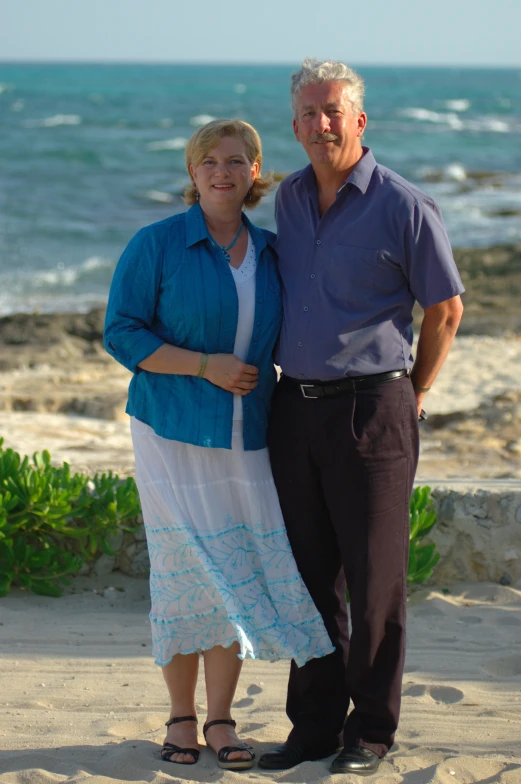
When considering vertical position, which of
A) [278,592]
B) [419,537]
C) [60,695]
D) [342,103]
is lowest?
[60,695]

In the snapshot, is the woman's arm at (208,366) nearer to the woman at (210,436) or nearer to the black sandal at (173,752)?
the woman at (210,436)

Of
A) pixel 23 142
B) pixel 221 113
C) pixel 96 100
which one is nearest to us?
pixel 23 142

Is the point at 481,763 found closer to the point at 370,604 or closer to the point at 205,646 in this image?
the point at 370,604

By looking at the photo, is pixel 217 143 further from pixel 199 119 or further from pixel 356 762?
pixel 199 119

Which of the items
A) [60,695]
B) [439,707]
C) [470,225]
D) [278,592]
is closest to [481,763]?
[439,707]

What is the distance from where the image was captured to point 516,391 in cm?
790

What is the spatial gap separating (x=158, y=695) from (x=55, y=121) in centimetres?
4348

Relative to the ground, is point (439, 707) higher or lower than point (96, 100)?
lower

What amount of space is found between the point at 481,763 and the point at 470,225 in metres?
17.7

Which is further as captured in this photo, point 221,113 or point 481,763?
point 221,113

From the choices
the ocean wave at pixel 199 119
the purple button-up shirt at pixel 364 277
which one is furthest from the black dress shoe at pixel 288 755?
the ocean wave at pixel 199 119

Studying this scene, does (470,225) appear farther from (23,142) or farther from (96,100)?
(96,100)

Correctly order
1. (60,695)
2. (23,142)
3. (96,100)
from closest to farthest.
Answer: (60,695) → (23,142) → (96,100)

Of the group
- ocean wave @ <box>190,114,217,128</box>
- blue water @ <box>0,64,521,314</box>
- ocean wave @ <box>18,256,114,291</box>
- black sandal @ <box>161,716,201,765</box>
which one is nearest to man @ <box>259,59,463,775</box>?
black sandal @ <box>161,716,201,765</box>
